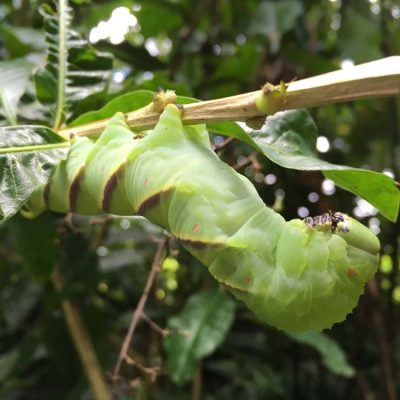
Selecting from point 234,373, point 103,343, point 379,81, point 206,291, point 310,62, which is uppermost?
point 379,81

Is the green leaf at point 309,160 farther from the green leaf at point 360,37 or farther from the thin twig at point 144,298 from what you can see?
the green leaf at point 360,37

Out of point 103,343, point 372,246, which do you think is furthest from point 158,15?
point 372,246

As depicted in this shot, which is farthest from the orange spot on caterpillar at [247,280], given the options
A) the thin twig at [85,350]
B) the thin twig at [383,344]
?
the thin twig at [383,344]

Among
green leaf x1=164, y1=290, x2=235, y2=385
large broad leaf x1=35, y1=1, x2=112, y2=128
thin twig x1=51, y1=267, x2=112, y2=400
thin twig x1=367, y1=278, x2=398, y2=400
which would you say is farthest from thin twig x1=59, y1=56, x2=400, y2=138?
thin twig x1=367, y1=278, x2=398, y2=400

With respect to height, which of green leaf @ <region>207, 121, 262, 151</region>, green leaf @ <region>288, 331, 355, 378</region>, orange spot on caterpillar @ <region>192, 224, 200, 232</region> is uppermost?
green leaf @ <region>207, 121, 262, 151</region>

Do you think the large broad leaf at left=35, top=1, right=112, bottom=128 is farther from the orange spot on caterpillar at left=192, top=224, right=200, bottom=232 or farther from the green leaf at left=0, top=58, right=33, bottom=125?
the orange spot on caterpillar at left=192, top=224, right=200, bottom=232

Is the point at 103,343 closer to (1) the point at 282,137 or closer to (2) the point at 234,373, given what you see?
(2) the point at 234,373
